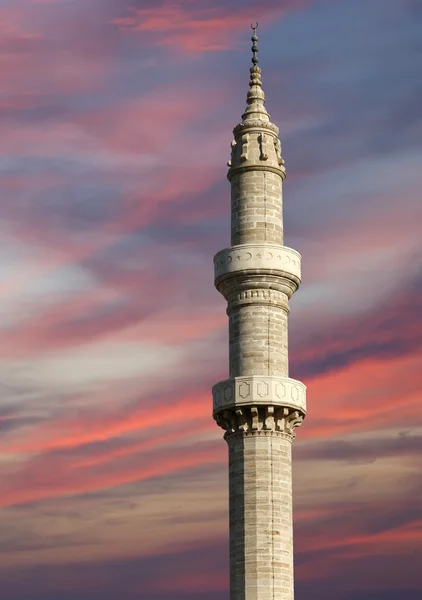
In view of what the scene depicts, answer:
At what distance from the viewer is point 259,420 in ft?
194

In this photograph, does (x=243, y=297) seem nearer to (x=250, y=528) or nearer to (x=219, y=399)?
(x=219, y=399)

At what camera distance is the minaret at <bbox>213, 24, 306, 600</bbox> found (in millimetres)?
57812

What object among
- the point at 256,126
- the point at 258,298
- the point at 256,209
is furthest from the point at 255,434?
the point at 256,126

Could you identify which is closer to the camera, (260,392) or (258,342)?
(260,392)

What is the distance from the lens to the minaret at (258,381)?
57812mm

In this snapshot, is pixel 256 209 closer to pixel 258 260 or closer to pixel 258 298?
pixel 258 260

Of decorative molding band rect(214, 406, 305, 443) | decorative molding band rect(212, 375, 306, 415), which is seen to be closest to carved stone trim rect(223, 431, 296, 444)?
decorative molding band rect(214, 406, 305, 443)

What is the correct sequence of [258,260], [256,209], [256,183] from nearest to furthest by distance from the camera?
[258,260] → [256,209] → [256,183]

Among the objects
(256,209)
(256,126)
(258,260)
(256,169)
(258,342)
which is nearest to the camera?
(258,342)

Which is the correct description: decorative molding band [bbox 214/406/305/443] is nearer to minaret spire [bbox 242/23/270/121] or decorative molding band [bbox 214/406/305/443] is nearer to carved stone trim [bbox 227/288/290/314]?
carved stone trim [bbox 227/288/290/314]

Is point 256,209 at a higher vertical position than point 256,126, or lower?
lower

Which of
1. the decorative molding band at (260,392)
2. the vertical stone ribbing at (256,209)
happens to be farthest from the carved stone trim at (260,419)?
the vertical stone ribbing at (256,209)

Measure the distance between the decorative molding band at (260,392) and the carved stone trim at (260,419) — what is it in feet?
0.82

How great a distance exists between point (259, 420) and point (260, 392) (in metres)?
1.27
